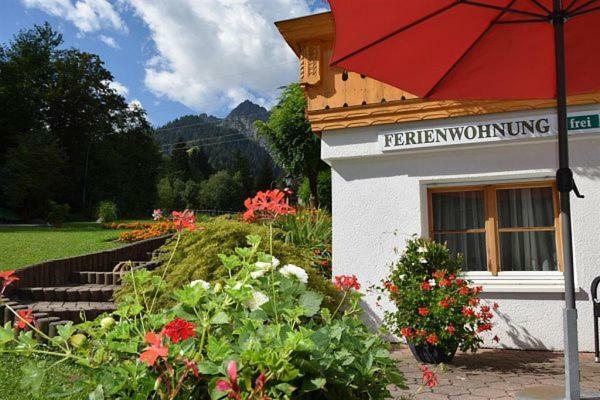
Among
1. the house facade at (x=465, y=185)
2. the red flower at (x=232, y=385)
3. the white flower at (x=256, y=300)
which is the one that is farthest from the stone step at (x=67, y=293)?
the red flower at (x=232, y=385)

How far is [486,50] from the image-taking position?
3.54m

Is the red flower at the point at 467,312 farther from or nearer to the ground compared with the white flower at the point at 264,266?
nearer to the ground

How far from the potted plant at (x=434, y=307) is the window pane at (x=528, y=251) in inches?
33.9

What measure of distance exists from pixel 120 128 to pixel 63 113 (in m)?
5.17

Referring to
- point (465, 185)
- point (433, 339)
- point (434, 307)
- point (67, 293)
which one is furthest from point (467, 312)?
point (67, 293)

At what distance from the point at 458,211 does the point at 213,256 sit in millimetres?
3380

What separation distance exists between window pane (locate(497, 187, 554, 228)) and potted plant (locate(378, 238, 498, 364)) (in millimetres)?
1175

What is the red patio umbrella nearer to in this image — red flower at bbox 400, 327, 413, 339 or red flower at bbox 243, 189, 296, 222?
red flower at bbox 243, 189, 296, 222

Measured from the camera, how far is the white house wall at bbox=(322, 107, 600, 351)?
5547mm

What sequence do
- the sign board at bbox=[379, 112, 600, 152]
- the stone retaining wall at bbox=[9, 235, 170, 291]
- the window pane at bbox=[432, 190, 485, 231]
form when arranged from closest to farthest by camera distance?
the sign board at bbox=[379, 112, 600, 152] < the window pane at bbox=[432, 190, 485, 231] < the stone retaining wall at bbox=[9, 235, 170, 291]

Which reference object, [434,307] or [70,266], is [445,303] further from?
[70,266]

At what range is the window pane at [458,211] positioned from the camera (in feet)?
20.2

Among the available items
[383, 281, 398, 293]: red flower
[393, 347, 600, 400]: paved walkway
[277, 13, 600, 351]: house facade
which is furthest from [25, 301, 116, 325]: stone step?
[393, 347, 600, 400]: paved walkway

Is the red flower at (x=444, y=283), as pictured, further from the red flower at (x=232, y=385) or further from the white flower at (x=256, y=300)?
the red flower at (x=232, y=385)
